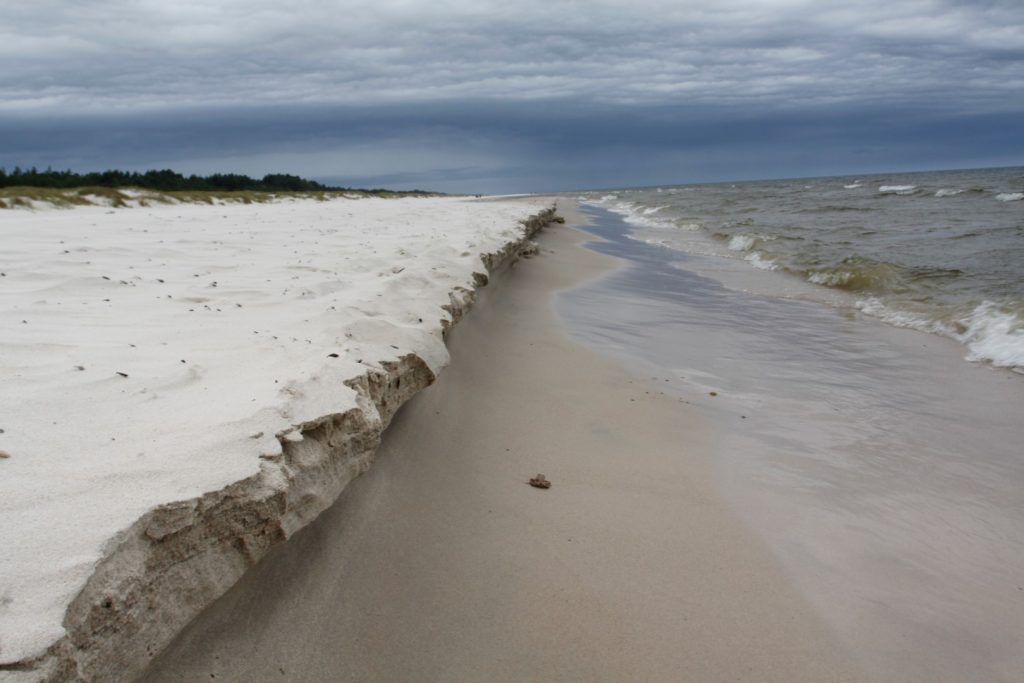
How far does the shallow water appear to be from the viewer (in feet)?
7.89

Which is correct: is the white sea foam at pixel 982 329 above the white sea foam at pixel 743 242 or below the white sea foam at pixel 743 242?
above

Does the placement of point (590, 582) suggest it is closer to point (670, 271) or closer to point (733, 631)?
point (733, 631)

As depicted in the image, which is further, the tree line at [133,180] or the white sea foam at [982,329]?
the tree line at [133,180]

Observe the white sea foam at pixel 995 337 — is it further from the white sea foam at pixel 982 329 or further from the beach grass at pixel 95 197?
the beach grass at pixel 95 197

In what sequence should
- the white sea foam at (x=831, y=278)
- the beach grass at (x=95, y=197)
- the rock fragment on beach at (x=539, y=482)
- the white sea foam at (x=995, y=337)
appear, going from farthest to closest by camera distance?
the beach grass at (x=95, y=197) → the white sea foam at (x=831, y=278) → the white sea foam at (x=995, y=337) → the rock fragment on beach at (x=539, y=482)

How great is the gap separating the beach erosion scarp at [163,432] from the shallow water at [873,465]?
174 centimetres

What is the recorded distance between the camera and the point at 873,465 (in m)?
3.65

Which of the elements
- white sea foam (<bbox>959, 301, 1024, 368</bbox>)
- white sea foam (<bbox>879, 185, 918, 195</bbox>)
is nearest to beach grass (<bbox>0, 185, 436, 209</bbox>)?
white sea foam (<bbox>959, 301, 1024, 368</bbox>)

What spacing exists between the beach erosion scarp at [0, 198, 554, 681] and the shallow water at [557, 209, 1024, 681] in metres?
1.74

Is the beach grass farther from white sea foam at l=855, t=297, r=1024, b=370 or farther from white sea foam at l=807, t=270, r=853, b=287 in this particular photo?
white sea foam at l=855, t=297, r=1024, b=370

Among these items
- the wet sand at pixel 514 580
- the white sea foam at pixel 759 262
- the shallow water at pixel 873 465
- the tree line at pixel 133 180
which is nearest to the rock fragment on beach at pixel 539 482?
the wet sand at pixel 514 580

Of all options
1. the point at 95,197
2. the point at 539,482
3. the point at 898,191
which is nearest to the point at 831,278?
the point at 539,482

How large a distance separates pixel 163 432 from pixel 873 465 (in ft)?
11.0

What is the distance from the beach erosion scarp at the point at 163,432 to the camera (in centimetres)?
142
